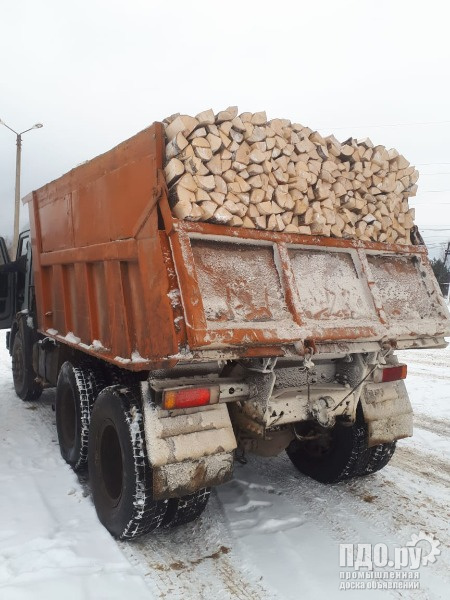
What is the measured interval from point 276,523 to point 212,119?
2926 mm

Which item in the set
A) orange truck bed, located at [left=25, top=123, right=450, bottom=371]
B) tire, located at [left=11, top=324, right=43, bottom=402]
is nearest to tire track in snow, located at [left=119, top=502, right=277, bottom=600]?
orange truck bed, located at [left=25, top=123, right=450, bottom=371]

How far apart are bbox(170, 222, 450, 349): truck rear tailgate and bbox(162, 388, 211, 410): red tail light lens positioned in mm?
427

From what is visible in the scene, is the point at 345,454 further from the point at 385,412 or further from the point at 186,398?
the point at 186,398

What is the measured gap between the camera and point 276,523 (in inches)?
136

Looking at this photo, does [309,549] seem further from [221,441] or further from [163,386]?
[163,386]

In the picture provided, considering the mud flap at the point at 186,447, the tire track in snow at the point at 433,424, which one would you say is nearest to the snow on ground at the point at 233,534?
the mud flap at the point at 186,447

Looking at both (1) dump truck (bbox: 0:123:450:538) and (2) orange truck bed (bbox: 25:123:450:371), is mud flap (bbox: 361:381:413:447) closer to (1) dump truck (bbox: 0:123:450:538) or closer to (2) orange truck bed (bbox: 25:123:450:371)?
(1) dump truck (bbox: 0:123:450:538)

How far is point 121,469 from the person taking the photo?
3316mm

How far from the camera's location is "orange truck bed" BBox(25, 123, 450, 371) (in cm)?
275

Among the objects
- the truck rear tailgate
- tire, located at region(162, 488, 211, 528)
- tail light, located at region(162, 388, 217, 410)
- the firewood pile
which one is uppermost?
the firewood pile

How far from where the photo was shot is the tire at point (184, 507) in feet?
10.4

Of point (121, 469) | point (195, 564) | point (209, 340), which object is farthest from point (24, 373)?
point (209, 340)

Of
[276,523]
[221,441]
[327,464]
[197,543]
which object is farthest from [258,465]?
[221,441]

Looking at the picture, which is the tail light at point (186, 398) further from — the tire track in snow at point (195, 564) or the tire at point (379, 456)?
the tire at point (379, 456)
